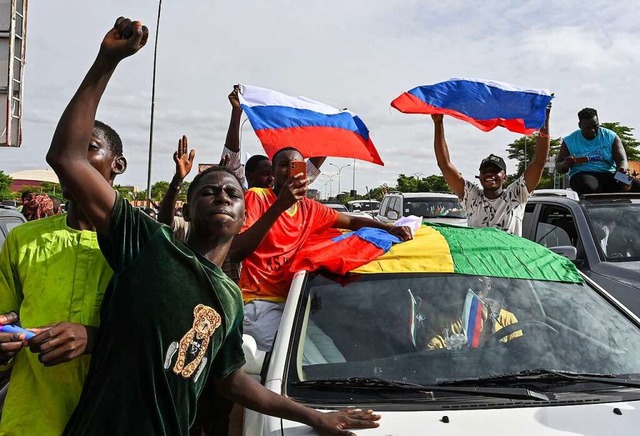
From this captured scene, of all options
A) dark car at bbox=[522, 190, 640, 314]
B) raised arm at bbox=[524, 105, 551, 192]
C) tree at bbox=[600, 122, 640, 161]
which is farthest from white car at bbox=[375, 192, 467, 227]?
tree at bbox=[600, 122, 640, 161]

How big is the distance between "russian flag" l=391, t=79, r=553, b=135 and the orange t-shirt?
1866 mm

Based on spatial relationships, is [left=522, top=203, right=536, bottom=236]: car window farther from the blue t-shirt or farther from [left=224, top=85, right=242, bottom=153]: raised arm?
[left=224, top=85, right=242, bottom=153]: raised arm

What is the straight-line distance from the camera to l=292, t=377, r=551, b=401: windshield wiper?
2359 mm

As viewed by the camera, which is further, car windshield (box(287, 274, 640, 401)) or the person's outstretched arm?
car windshield (box(287, 274, 640, 401))

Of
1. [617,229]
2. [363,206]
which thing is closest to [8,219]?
[617,229]

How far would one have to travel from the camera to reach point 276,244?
349 centimetres

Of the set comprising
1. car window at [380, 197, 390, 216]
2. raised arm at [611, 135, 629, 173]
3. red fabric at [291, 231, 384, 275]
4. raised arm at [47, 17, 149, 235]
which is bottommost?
car window at [380, 197, 390, 216]

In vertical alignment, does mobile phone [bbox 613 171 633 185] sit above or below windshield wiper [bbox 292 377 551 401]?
above

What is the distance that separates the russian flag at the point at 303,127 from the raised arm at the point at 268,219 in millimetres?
2360

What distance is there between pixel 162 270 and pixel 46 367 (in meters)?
0.44

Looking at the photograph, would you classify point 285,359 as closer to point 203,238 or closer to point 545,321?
point 203,238

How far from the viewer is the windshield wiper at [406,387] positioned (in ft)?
7.74

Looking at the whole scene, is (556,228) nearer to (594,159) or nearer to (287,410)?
(594,159)

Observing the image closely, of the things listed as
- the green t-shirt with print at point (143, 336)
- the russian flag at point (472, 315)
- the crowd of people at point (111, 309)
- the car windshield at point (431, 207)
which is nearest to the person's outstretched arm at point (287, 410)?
the crowd of people at point (111, 309)
